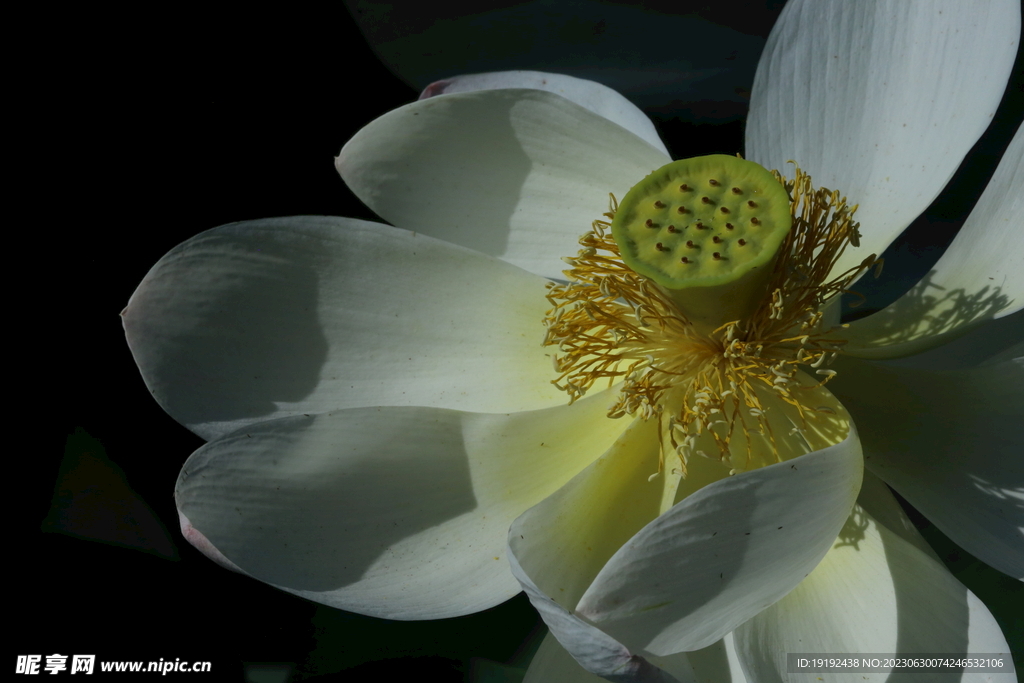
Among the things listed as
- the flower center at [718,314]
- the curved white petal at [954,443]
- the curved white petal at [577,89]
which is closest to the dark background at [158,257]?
the curved white petal at [577,89]

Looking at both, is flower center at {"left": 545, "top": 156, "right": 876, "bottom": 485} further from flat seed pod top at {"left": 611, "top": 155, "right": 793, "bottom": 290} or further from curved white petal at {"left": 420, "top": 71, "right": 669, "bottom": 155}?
curved white petal at {"left": 420, "top": 71, "right": 669, "bottom": 155}

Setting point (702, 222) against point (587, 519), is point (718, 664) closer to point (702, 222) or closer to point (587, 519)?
point (587, 519)

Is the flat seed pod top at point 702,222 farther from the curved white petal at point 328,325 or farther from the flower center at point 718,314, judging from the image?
the curved white petal at point 328,325

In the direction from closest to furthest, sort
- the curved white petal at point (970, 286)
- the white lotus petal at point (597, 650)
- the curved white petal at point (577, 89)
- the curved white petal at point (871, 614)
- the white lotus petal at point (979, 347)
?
the white lotus petal at point (597, 650) → the curved white petal at point (871, 614) → the curved white petal at point (970, 286) → the white lotus petal at point (979, 347) → the curved white petal at point (577, 89)

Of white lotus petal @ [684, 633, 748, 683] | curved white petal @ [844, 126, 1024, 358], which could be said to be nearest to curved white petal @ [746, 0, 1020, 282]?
curved white petal @ [844, 126, 1024, 358]

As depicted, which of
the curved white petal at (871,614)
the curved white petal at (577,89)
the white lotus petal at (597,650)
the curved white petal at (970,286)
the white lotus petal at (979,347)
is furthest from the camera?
the curved white petal at (577,89)

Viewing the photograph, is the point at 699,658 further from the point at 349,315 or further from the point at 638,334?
the point at 349,315

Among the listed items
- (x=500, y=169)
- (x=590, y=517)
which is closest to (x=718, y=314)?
(x=590, y=517)
